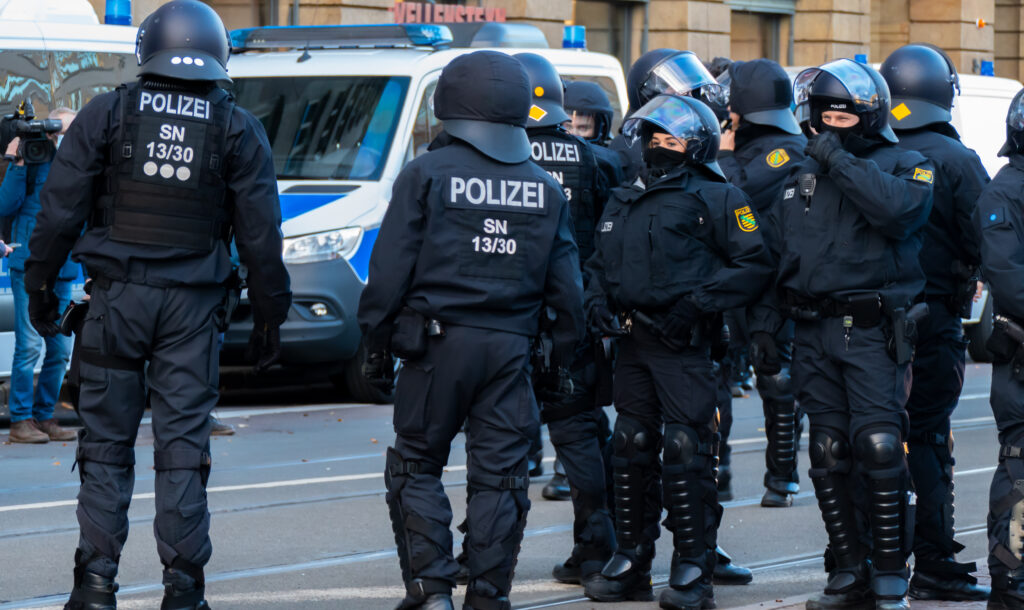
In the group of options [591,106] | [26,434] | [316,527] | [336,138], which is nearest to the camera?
[316,527]

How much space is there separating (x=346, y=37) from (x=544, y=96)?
540 centimetres

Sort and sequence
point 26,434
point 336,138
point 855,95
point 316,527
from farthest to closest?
point 336,138
point 26,434
point 316,527
point 855,95

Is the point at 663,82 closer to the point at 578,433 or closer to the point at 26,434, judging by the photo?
the point at 578,433

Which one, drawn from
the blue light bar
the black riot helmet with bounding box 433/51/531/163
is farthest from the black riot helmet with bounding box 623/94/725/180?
the blue light bar

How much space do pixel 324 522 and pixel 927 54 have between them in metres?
3.20

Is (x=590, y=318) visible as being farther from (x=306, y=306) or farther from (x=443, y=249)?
(x=306, y=306)

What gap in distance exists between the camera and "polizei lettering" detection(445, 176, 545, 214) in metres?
5.26

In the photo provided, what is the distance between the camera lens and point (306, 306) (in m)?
11.0

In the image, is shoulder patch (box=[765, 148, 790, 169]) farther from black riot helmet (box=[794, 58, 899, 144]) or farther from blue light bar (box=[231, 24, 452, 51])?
blue light bar (box=[231, 24, 452, 51])

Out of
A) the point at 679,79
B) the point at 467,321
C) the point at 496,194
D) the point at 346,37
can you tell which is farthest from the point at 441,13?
the point at 467,321

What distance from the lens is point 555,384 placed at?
18.4ft

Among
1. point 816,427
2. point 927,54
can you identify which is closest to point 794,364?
point 816,427

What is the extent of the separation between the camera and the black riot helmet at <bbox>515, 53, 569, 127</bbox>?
11.2 ft

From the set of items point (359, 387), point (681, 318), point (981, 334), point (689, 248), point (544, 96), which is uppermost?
point (544, 96)
